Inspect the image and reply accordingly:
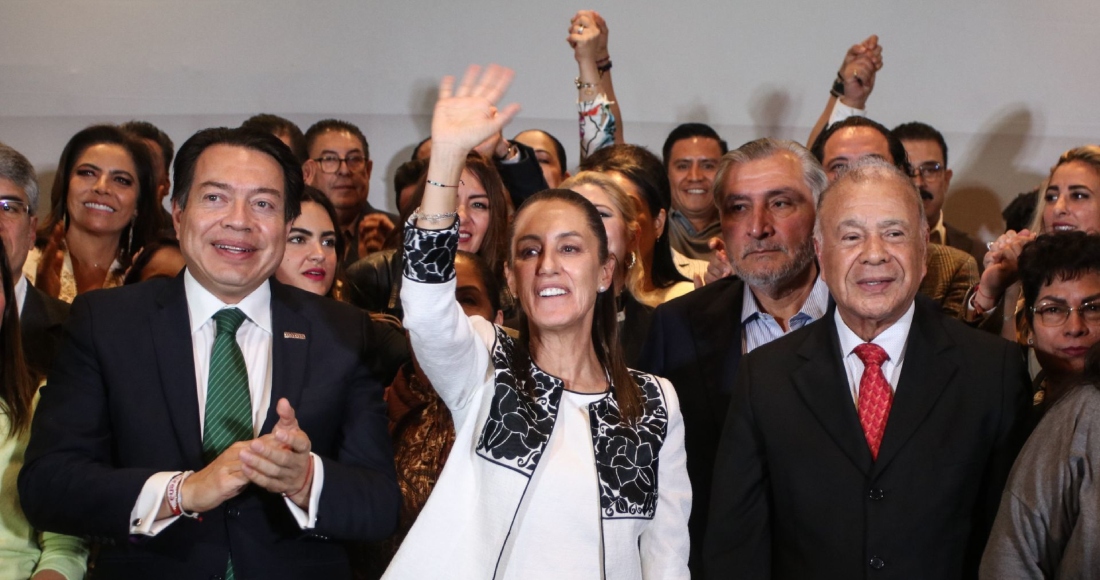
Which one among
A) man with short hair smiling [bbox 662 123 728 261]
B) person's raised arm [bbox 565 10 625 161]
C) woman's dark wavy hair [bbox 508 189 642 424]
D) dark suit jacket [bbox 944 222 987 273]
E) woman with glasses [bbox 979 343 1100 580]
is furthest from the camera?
dark suit jacket [bbox 944 222 987 273]

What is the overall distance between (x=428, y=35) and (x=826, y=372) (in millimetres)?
2997

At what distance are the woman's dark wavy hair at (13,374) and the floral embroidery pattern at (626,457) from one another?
1200 millimetres

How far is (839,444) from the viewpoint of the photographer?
2.42 meters

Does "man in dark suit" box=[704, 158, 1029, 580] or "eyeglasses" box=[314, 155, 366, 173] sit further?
"eyeglasses" box=[314, 155, 366, 173]

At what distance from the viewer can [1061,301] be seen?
2838 millimetres

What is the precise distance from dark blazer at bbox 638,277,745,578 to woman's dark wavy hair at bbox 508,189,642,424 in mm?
391

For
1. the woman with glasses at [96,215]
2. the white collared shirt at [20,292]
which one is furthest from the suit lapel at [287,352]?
the woman with glasses at [96,215]

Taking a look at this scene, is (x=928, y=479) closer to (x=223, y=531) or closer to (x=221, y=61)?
(x=223, y=531)

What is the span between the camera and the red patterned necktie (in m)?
2.46

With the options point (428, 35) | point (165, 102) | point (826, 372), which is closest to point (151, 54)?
point (165, 102)

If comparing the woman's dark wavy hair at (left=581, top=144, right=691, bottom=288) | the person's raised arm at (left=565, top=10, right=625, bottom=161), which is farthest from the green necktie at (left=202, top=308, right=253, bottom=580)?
the person's raised arm at (left=565, top=10, right=625, bottom=161)

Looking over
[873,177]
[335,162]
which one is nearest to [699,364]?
[873,177]

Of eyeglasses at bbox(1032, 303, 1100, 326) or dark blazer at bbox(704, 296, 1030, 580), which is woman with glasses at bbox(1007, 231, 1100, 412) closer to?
eyeglasses at bbox(1032, 303, 1100, 326)

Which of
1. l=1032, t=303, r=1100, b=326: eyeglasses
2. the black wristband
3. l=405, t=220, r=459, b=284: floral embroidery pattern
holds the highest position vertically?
the black wristband
